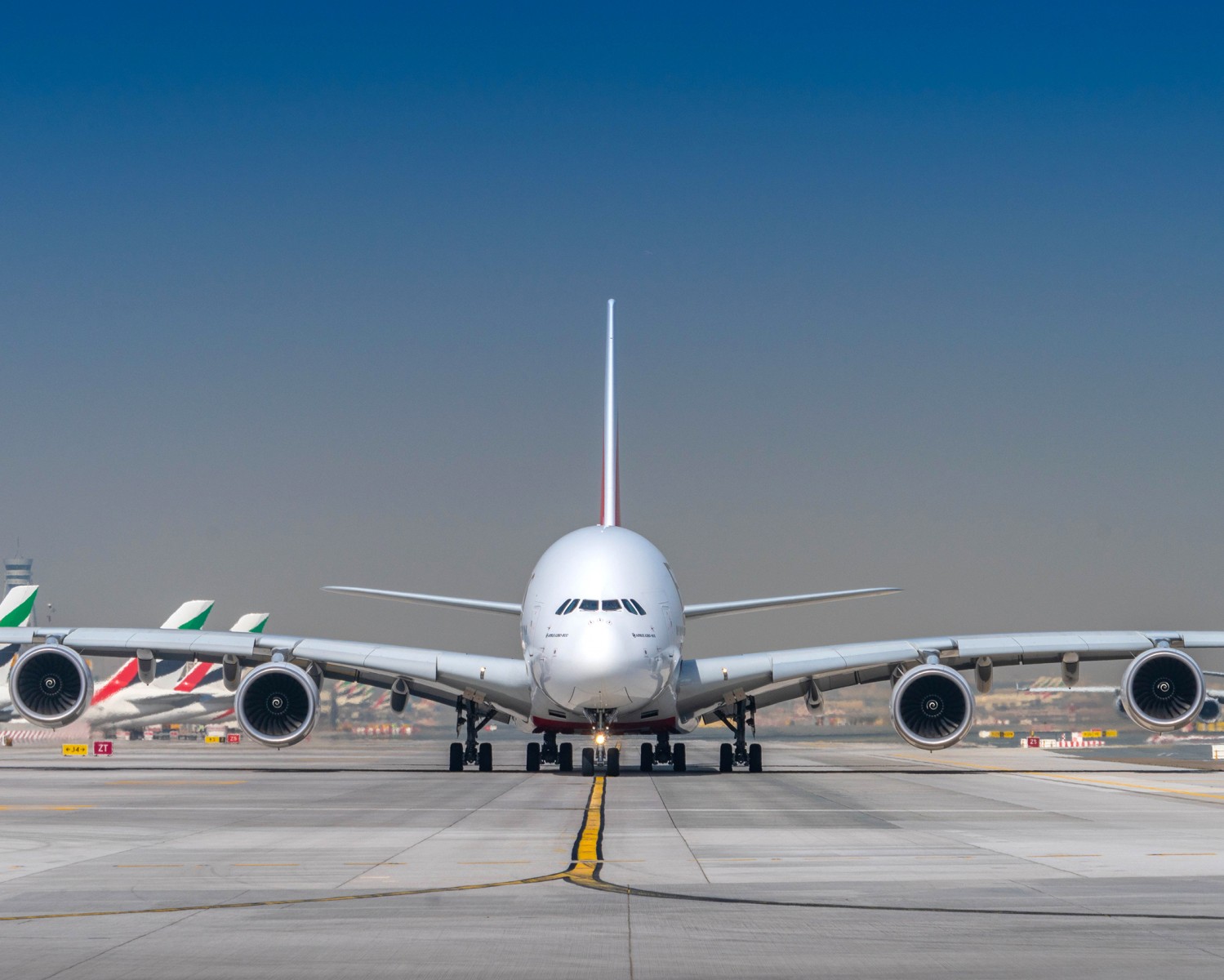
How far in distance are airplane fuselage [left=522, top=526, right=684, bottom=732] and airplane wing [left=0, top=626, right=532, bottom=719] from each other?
3.47ft

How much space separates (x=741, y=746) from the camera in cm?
3253

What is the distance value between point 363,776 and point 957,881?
2039 centimetres

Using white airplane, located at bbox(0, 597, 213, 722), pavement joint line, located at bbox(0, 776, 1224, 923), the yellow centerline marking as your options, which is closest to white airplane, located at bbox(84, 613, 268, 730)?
white airplane, located at bbox(0, 597, 213, 722)

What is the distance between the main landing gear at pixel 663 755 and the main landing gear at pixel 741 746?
1.06 metres

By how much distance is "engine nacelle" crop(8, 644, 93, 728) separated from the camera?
31.2m

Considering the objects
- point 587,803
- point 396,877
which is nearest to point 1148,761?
point 587,803

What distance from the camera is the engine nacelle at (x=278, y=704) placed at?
30406 millimetres

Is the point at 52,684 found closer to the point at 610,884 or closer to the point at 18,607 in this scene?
→ the point at 610,884

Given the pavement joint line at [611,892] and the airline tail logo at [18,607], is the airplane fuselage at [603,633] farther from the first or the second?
the airline tail logo at [18,607]

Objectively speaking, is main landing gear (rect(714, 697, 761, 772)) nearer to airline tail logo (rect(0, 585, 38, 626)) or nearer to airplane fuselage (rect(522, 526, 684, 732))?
airplane fuselage (rect(522, 526, 684, 732))

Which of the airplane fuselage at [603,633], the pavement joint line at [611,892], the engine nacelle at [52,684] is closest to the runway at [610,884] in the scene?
the pavement joint line at [611,892]

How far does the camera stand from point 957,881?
37.7 feet

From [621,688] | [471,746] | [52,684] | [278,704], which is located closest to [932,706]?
[621,688]

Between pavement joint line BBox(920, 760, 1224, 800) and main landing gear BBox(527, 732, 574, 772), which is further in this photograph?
main landing gear BBox(527, 732, 574, 772)
